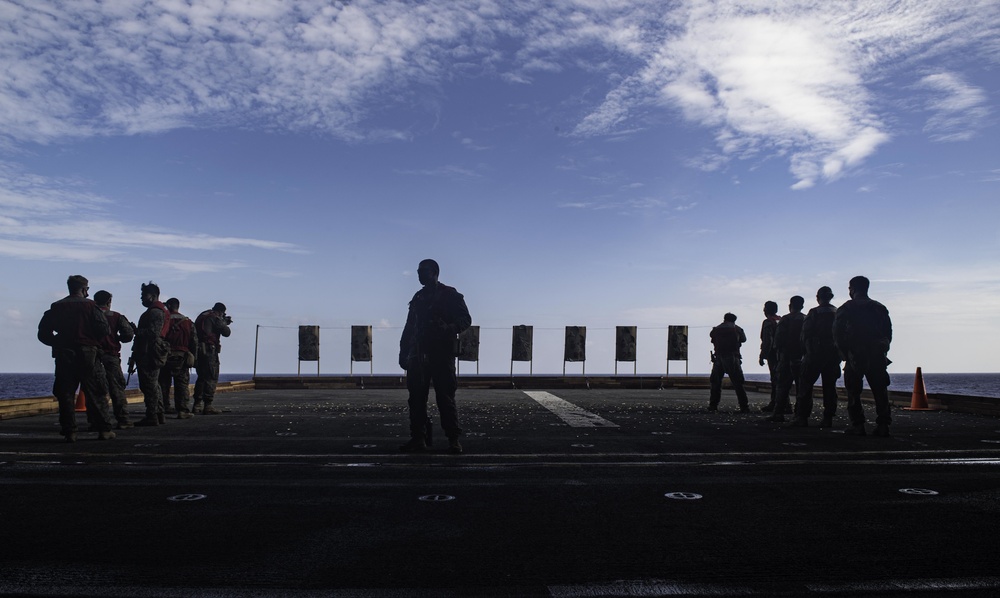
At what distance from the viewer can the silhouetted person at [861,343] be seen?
29.4ft

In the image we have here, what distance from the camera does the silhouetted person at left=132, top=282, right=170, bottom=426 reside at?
10391mm

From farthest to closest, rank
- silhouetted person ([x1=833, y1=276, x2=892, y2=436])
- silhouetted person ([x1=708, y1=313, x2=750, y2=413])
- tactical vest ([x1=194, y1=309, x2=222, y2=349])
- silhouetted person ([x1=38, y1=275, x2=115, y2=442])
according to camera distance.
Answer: silhouetted person ([x1=708, y1=313, x2=750, y2=413]) → tactical vest ([x1=194, y1=309, x2=222, y2=349]) → silhouetted person ([x1=833, y1=276, x2=892, y2=436]) → silhouetted person ([x1=38, y1=275, x2=115, y2=442])

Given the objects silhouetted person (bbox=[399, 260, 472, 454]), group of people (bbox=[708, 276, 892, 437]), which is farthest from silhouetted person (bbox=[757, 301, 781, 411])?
silhouetted person (bbox=[399, 260, 472, 454])

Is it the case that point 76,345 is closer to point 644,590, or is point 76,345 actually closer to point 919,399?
point 644,590

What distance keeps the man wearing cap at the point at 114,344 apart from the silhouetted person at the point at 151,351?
0.62 m

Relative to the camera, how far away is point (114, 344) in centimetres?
920

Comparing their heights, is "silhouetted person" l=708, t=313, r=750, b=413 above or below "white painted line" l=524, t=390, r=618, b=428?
above

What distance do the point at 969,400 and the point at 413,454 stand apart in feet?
36.7

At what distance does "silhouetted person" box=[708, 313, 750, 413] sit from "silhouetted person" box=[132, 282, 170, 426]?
9164 millimetres

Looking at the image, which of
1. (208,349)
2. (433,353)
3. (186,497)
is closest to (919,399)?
(433,353)

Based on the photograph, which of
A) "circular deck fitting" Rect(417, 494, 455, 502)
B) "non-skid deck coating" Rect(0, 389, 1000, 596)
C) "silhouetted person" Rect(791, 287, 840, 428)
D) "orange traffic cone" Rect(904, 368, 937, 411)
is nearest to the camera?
"non-skid deck coating" Rect(0, 389, 1000, 596)

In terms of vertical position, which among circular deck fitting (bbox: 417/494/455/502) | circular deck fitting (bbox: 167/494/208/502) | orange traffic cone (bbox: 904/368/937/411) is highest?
orange traffic cone (bbox: 904/368/937/411)

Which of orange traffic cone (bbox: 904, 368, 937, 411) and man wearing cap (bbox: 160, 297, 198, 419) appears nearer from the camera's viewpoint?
man wearing cap (bbox: 160, 297, 198, 419)

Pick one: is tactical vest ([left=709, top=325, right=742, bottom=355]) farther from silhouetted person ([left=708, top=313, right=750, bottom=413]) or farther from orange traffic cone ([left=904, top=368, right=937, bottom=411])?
orange traffic cone ([left=904, top=368, right=937, bottom=411])
